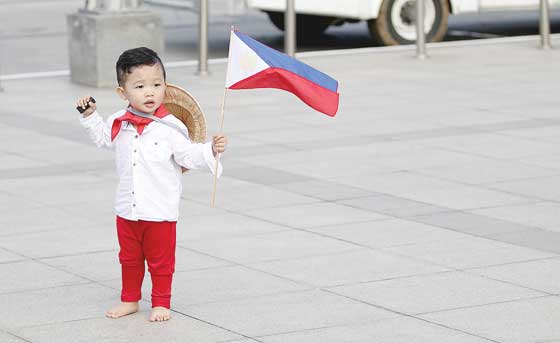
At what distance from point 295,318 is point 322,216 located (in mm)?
2240

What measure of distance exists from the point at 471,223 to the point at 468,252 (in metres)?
0.75

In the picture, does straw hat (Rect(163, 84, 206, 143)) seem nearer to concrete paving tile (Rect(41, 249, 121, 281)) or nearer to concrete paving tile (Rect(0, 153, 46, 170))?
concrete paving tile (Rect(41, 249, 121, 281))

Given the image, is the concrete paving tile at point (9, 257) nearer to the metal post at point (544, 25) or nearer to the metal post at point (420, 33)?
the metal post at point (420, 33)

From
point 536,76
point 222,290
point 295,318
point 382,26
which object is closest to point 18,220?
point 222,290

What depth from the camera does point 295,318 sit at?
636cm

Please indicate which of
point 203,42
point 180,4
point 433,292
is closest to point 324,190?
point 433,292

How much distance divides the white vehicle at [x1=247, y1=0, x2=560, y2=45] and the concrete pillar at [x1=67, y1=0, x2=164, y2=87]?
119 inches

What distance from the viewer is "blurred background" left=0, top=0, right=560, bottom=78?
17469 mm

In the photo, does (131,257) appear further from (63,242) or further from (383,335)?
(63,242)

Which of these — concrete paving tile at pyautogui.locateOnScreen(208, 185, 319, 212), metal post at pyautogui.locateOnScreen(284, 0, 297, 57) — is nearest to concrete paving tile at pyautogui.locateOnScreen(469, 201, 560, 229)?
Answer: concrete paving tile at pyautogui.locateOnScreen(208, 185, 319, 212)

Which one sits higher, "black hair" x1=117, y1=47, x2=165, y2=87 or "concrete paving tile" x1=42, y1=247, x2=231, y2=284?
"black hair" x1=117, y1=47, x2=165, y2=87

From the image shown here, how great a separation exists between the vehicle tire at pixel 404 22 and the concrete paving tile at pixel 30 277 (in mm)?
11005

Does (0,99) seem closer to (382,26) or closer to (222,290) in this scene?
(382,26)

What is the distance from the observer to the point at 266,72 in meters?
6.41
